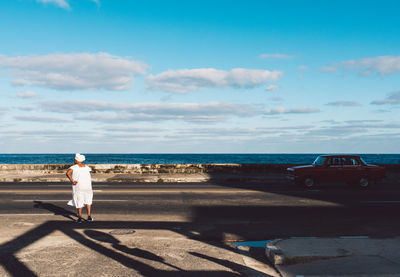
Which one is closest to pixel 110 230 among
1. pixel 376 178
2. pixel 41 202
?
pixel 41 202

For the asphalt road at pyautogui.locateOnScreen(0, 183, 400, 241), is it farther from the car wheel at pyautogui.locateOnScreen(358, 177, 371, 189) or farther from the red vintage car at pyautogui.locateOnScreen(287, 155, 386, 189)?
the car wheel at pyautogui.locateOnScreen(358, 177, 371, 189)

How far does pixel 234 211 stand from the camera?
1038cm

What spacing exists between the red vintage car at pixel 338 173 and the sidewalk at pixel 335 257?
10.3 metres

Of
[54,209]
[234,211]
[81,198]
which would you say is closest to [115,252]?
[81,198]

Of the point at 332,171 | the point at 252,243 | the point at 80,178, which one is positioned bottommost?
the point at 252,243

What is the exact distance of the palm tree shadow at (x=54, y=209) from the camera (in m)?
9.96

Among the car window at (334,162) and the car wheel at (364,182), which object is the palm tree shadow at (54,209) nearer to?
the car window at (334,162)

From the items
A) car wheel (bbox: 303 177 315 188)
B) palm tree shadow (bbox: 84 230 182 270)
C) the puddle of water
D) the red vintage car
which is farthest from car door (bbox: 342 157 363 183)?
palm tree shadow (bbox: 84 230 182 270)

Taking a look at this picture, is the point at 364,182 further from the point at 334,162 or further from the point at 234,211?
the point at 234,211

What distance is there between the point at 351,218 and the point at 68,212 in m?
7.56

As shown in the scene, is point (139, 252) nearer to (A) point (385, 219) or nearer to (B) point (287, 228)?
(B) point (287, 228)

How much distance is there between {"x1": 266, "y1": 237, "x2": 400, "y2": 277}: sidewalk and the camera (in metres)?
4.99

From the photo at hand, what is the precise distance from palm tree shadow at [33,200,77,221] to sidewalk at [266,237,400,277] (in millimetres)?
5749

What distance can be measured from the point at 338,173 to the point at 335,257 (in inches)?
470
